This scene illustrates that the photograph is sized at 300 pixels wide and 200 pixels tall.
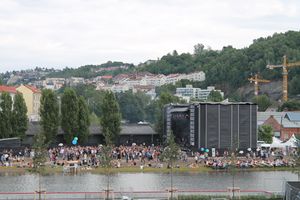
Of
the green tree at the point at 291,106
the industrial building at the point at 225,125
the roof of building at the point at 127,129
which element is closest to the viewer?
the industrial building at the point at 225,125

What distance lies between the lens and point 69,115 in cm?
7775

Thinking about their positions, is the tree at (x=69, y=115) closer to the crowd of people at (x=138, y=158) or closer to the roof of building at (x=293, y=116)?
the crowd of people at (x=138, y=158)

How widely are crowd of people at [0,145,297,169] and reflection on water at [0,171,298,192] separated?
354 cm

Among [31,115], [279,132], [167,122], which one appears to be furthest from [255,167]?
[31,115]

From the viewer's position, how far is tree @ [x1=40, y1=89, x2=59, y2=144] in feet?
249

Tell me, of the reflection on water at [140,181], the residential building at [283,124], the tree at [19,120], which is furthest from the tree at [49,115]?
the residential building at [283,124]

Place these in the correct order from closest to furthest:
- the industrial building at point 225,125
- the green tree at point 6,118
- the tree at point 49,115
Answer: the industrial building at point 225,125 → the tree at point 49,115 → the green tree at point 6,118

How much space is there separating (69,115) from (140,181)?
2630 centimetres

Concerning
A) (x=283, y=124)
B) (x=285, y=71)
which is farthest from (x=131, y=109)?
(x=283, y=124)

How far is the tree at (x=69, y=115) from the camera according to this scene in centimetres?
7712

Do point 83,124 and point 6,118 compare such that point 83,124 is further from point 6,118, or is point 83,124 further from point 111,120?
point 6,118

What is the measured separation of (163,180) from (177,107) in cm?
2492

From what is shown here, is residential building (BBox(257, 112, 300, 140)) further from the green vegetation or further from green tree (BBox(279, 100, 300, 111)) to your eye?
the green vegetation

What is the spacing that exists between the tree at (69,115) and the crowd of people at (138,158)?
13.9 ft
